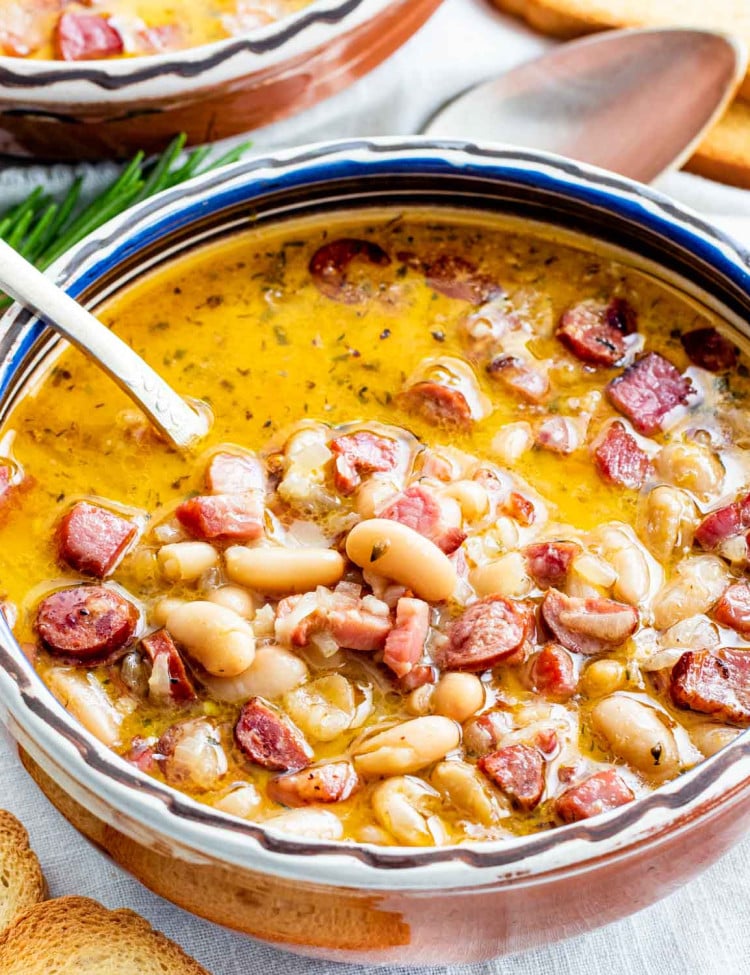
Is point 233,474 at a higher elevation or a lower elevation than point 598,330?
lower

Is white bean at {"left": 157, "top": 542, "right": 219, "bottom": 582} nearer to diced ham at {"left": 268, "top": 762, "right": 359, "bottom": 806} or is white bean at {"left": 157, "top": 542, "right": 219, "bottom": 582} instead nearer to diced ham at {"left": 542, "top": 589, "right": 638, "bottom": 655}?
diced ham at {"left": 268, "top": 762, "right": 359, "bottom": 806}

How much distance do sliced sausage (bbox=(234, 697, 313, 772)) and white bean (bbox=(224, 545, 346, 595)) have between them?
202 millimetres

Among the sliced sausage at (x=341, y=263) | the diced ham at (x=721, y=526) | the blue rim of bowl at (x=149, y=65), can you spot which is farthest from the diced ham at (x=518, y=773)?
the blue rim of bowl at (x=149, y=65)

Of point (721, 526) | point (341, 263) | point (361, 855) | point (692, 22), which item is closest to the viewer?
point (361, 855)

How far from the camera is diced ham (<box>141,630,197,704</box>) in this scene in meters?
1.86

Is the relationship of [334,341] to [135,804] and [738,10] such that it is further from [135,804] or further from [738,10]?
[738,10]

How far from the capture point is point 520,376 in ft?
7.28

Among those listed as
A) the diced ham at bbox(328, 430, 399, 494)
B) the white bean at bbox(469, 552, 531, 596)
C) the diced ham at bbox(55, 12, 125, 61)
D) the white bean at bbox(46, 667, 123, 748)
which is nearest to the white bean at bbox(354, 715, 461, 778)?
the white bean at bbox(469, 552, 531, 596)

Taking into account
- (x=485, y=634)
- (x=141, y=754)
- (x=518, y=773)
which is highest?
(x=485, y=634)

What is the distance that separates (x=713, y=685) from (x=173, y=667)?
79 cm

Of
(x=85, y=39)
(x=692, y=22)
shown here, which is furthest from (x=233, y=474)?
(x=692, y=22)

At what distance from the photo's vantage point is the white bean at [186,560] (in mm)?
1970

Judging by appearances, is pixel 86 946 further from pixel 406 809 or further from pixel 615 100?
pixel 615 100

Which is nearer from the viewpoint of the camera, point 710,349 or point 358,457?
point 358,457
